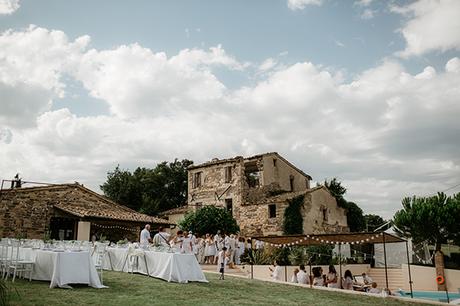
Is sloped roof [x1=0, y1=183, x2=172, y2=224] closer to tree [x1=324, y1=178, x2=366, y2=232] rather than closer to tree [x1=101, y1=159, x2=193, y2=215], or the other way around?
tree [x1=324, y1=178, x2=366, y2=232]

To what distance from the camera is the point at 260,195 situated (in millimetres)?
27344

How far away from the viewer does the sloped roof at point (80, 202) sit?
20125 millimetres

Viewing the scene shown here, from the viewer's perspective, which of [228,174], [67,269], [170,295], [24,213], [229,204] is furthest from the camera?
[228,174]

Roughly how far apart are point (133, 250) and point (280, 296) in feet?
17.3

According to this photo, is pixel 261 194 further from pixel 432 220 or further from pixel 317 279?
pixel 317 279

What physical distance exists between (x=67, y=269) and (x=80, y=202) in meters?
15.1

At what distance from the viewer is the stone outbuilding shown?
61.7ft

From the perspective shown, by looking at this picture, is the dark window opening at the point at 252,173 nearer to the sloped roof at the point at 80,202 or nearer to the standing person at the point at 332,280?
the sloped roof at the point at 80,202

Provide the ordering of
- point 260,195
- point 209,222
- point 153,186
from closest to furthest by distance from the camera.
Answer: point 209,222, point 260,195, point 153,186

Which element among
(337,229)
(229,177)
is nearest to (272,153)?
(229,177)

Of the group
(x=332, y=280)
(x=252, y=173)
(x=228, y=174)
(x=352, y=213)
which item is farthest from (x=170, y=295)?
(x=352, y=213)

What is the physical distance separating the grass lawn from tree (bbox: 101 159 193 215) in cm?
3212

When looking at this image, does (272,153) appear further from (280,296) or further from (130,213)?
(280,296)

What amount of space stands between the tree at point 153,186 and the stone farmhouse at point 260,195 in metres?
11.0
